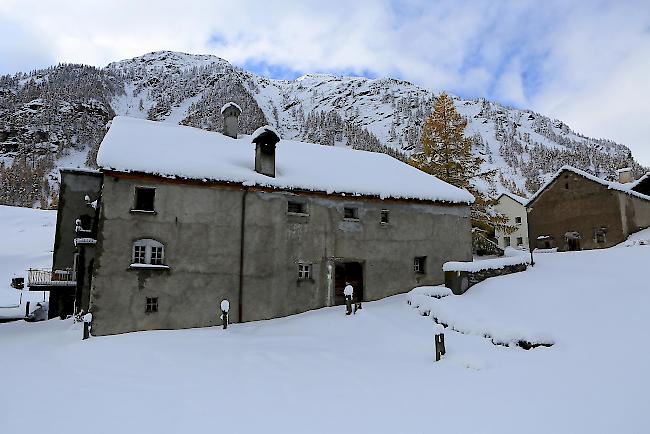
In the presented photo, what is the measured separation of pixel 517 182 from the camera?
150625mm

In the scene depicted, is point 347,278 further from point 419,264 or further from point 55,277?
point 55,277

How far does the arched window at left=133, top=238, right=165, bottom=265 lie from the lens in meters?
17.8

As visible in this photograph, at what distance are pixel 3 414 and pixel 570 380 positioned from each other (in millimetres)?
11912

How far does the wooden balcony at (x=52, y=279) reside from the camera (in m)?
22.7

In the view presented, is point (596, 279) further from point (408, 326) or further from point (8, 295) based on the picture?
point (8, 295)

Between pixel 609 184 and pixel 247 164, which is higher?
pixel 609 184

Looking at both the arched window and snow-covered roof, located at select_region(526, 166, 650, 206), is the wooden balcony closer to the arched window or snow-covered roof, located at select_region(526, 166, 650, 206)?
the arched window

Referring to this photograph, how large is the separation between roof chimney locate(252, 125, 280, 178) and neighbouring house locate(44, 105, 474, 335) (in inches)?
2.2

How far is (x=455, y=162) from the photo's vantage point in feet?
104

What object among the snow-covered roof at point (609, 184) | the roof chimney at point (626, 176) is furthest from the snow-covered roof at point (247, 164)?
the roof chimney at point (626, 176)

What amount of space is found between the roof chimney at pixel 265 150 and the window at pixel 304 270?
4.55 metres

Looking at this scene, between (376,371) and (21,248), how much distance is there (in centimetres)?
5880

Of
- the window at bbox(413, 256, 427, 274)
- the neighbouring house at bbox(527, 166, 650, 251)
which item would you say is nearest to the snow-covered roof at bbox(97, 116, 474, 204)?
the window at bbox(413, 256, 427, 274)

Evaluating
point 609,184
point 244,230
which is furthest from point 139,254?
point 609,184
